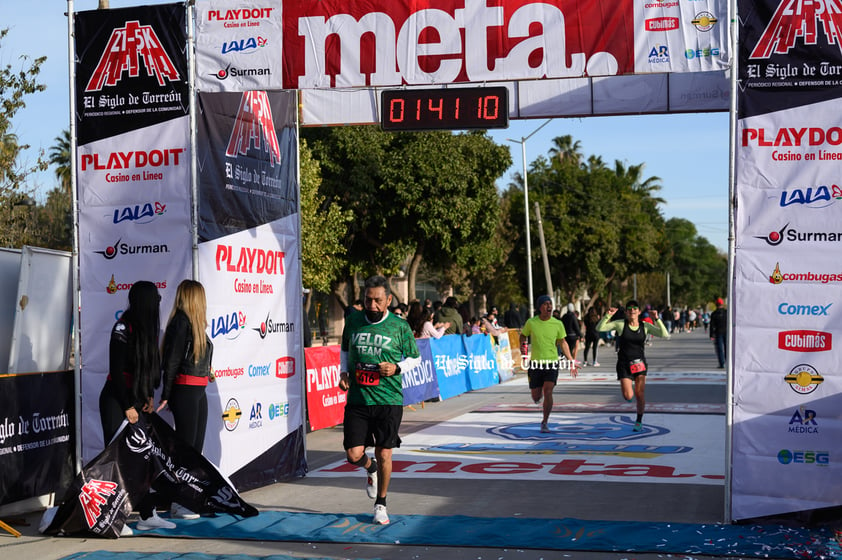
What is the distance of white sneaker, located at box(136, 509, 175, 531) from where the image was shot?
794 cm

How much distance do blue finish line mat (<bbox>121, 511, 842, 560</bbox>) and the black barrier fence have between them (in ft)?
4.26

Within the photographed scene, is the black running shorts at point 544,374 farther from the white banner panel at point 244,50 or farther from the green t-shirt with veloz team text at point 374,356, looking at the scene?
the white banner panel at point 244,50

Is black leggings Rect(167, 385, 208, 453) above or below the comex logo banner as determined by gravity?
below

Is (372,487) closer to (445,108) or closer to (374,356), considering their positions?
(374,356)

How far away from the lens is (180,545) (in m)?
7.40

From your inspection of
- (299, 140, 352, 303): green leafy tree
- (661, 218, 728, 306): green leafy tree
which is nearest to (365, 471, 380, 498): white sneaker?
(299, 140, 352, 303): green leafy tree

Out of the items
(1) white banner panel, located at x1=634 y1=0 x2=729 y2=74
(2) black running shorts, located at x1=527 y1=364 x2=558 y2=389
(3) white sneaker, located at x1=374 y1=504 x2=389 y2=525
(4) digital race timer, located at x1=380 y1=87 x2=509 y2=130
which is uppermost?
(1) white banner panel, located at x1=634 y1=0 x2=729 y2=74

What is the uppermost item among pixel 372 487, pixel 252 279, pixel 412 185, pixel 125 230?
pixel 412 185

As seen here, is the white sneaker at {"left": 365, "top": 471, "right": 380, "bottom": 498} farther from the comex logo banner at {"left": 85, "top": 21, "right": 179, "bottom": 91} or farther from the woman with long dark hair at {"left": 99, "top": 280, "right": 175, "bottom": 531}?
the comex logo banner at {"left": 85, "top": 21, "right": 179, "bottom": 91}

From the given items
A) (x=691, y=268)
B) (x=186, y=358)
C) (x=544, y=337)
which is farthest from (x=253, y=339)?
(x=691, y=268)

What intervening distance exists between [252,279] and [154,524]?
2746mm

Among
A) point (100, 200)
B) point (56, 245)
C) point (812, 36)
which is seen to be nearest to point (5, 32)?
point (100, 200)

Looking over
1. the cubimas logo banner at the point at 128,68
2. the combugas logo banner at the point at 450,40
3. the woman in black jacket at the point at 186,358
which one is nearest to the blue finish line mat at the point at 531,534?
the woman in black jacket at the point at 186,358

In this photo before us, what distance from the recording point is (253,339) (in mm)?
9812
